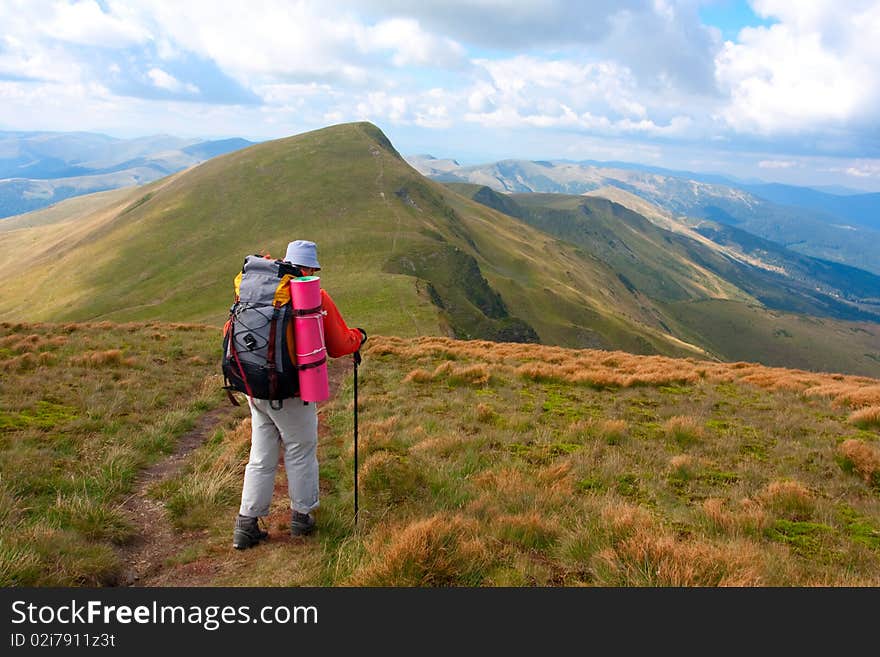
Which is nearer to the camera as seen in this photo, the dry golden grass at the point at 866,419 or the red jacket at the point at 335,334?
the red jacket at the point at 335,334

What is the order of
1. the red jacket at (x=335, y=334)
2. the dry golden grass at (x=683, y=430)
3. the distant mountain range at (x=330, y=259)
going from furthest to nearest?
the distant mountain range at (x=330, y=259) → the dry golden grass at (x=683, y=430) → the red jacket at (x=335, y=334)

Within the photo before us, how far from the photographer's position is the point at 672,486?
7.77 metres

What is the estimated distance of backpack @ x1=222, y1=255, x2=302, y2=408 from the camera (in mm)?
5750

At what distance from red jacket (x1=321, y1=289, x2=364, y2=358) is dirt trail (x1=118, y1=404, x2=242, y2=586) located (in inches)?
120

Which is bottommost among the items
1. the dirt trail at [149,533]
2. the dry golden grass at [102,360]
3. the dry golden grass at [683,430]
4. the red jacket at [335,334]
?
the dry golden grass at [683,430]

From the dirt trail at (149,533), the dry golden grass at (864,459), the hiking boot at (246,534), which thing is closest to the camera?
the dirt trail at (149,533)

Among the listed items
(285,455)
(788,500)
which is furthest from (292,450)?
(788,500)

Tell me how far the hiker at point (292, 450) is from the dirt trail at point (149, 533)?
34.9 inches

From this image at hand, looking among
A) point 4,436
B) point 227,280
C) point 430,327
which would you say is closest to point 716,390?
point 4,436

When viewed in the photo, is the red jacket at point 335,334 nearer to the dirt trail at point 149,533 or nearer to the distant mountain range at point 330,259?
the dirt trail at point 149,533

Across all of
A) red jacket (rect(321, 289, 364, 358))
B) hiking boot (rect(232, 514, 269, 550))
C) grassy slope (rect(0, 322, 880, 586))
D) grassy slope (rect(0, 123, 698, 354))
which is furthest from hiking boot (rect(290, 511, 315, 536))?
grassy slope (rect(0, 123, 698, 354))

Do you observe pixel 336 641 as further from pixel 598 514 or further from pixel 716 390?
pixel 716 390

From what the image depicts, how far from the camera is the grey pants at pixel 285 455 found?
6.11 m

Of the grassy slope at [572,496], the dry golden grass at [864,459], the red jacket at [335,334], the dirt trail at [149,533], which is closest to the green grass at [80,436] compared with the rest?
the dirt trail at [149,533]
